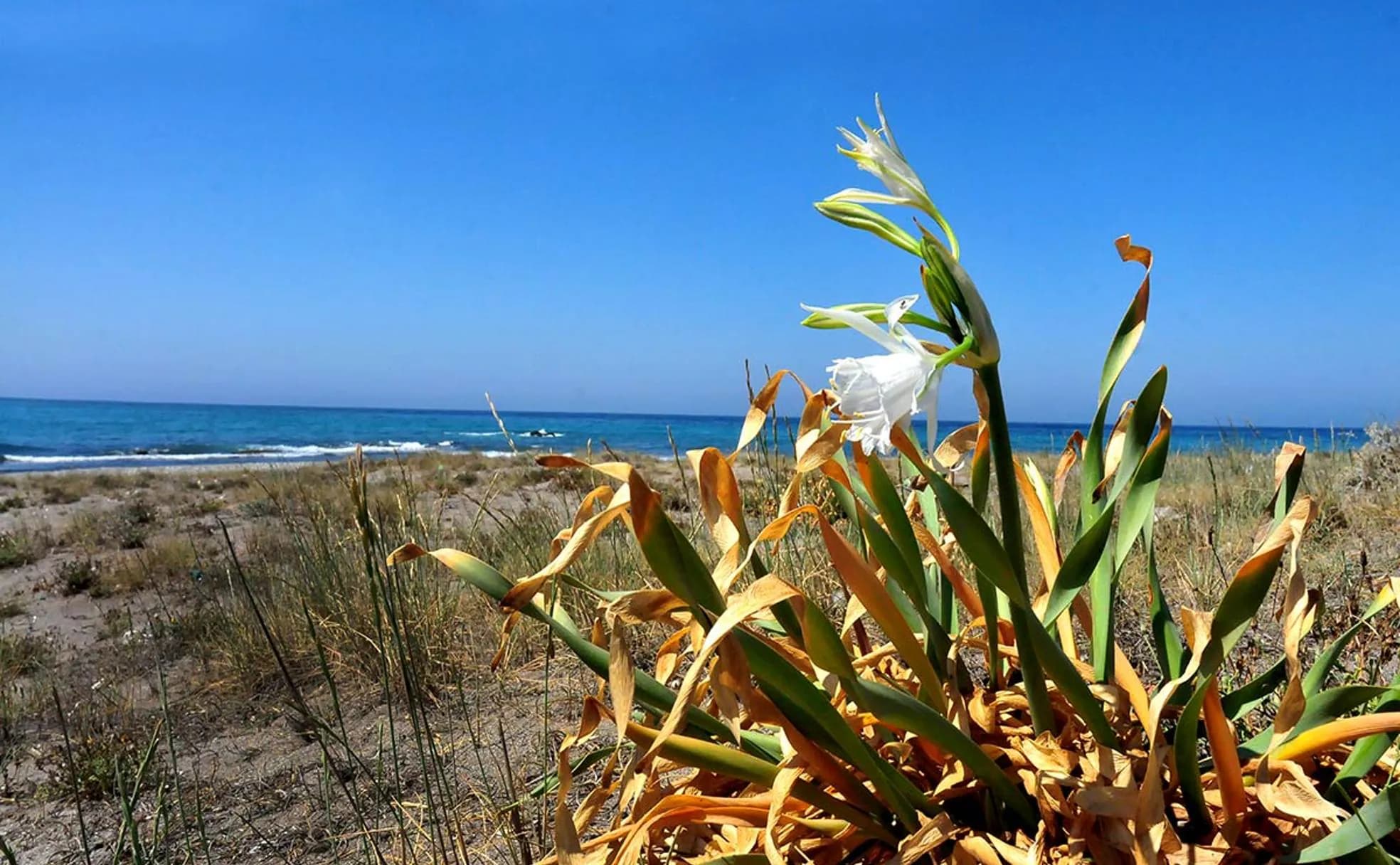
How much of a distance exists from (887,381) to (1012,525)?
0.29 metres

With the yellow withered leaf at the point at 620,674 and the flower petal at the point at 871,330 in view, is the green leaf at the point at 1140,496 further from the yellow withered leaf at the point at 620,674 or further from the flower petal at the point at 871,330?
the yellow withered leaf at the point at 620,674

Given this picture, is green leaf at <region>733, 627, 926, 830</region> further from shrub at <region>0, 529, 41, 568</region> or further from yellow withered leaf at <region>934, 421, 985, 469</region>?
shrub at <region>0, 529, 41, 568</region>

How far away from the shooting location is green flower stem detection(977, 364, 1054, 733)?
38.3 inches

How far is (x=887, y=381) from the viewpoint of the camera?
0.91m

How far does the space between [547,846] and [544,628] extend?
1.66 metres

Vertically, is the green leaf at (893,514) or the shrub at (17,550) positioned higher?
the green leaf at (893,514)

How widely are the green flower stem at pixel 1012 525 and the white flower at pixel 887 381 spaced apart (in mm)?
91

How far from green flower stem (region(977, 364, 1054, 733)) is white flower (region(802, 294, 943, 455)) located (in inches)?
3.6

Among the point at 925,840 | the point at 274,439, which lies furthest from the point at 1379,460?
the point at 274,439

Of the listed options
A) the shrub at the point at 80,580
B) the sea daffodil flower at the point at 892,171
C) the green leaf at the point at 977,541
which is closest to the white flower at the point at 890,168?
the sea daffodil flower at the point at 892,171

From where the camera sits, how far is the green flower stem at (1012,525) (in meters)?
0.97

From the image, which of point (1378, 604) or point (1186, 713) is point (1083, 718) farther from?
point (1378, 604)

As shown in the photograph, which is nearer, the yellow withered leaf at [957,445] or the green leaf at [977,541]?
the green leaf at [977,541]

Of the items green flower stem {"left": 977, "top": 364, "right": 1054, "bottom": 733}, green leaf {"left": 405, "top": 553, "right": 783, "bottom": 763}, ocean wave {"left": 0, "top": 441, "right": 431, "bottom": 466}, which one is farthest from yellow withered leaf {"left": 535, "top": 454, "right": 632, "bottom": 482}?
ocean wave {"left": 0, "top": 441, "right": 431, "bottom": 466}
